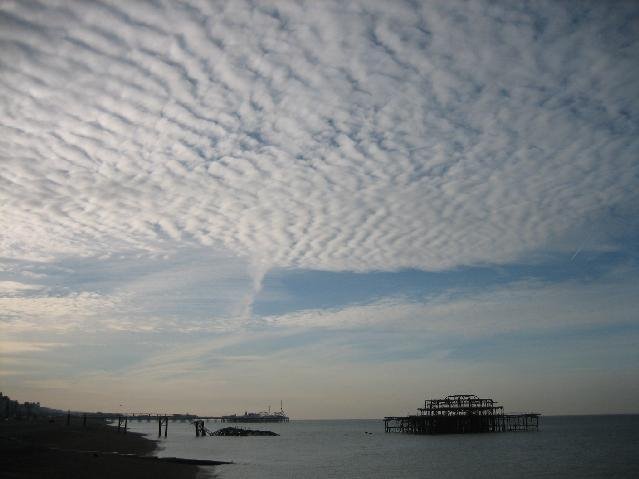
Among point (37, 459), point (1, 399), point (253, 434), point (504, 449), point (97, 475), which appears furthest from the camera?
point (1, 399)

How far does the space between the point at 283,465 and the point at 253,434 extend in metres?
78.5

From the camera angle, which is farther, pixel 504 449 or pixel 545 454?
pixel 504 449

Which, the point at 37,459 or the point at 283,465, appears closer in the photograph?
the point at 37,459

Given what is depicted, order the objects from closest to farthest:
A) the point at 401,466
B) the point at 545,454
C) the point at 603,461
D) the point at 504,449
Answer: the point at 401,466, the point at 603,461, the point at 545,454, the point at 504,449

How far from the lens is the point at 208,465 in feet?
150

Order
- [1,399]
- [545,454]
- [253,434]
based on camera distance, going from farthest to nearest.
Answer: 1. [1,399]
2. [253,434]
3. [545,454]

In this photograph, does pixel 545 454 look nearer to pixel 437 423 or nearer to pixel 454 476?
pixel 454 476

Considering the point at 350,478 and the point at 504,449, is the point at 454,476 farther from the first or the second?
the point at 504,449

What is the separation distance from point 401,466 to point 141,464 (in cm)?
2355

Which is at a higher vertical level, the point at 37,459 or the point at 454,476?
the point at 37,459

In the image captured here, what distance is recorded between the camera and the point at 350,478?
40656 mm

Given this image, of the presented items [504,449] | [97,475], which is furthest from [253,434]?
[97,475]

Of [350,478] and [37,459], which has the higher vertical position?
[37,459]

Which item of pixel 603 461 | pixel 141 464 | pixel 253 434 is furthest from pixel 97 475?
pixel 253 434
